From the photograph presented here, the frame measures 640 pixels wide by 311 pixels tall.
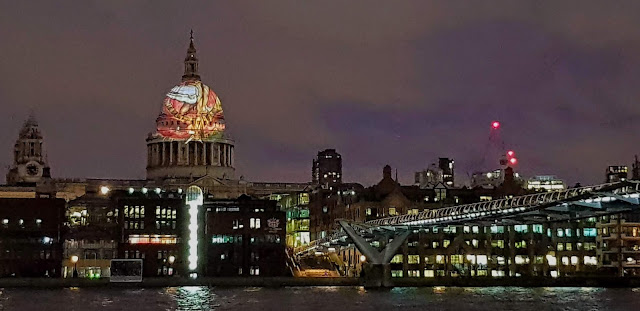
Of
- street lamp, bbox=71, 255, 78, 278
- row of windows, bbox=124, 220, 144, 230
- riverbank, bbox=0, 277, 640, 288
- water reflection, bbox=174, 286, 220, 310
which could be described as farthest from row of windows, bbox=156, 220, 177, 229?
water reflection, bbox=174, 286, 220, 310

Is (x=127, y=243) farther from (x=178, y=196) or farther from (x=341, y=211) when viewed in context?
(x=341, y=211)

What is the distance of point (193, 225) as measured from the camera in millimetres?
148250

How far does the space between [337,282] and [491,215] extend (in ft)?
114

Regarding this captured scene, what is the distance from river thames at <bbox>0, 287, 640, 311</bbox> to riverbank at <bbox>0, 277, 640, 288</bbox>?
4.96 m

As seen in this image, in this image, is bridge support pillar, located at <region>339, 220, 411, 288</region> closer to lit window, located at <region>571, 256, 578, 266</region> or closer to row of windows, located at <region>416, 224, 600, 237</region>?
row of windows, located at <region>416, 224, 600, 237</region>

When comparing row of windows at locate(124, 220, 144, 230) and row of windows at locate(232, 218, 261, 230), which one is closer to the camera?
row of windows at locate(232, 218, 261, 230)

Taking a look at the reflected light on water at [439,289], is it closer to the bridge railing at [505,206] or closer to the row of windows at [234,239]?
the bridge railing at [505,206]

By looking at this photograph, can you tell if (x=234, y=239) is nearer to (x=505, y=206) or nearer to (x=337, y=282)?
(x=337, y=282)

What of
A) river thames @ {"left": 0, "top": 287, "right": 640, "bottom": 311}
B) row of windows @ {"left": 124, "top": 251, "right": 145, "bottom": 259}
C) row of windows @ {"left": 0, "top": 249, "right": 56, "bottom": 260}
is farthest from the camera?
row of windows @ {"left": 124, "top": 251, "right": 145, "bottom": 259}

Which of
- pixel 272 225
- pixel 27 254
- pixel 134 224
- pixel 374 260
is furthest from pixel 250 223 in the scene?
pixel 374 260

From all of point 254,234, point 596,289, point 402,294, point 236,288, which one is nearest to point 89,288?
point 236,288

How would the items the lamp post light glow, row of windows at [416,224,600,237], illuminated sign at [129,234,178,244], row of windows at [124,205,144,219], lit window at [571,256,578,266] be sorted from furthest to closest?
lit window at [571,256,578,266]
row of windows at [416,224,600,237]
row of windows at [124,205,144,219]
illuminated sign at [129,234,178,244]
the lamp post light glow

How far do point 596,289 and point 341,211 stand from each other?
45738mm

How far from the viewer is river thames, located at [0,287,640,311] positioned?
302 ft
